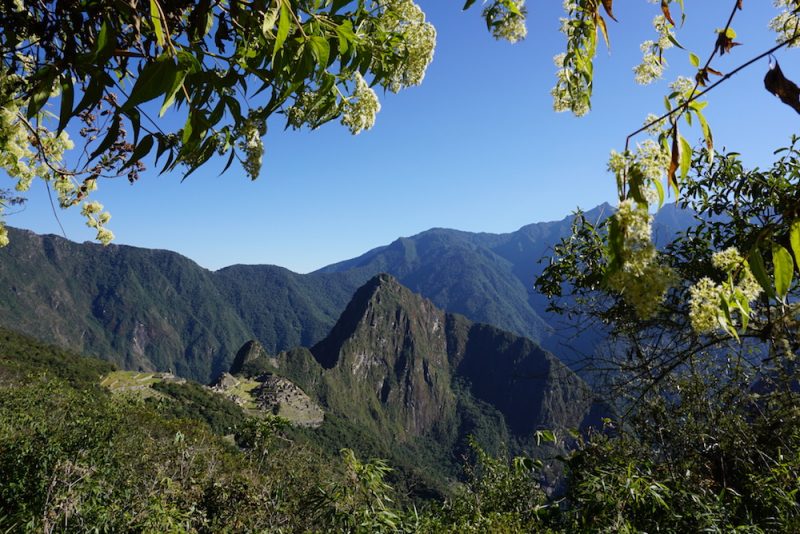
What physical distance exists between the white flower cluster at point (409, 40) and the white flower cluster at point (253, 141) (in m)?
0.59

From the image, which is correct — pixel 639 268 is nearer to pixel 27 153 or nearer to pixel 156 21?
pixel 156 21

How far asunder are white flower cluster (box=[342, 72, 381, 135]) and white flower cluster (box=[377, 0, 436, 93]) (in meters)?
0.11

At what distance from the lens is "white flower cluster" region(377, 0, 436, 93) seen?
1.88m

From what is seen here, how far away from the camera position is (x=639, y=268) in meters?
0.83

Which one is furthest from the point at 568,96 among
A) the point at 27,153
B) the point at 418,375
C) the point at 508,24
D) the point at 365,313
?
the point at 418,375

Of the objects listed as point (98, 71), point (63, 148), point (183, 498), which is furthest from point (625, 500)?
point (183, 498)

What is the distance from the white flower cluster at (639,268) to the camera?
29.7 inches

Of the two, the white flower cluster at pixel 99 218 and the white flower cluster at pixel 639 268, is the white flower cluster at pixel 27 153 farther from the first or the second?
the white flower cluster at pixel 639 268

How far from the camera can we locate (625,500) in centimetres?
276

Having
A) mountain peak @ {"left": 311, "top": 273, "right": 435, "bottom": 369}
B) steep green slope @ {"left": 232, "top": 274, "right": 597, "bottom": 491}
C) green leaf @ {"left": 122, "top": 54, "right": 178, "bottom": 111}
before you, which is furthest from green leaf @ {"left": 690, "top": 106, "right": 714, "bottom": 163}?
mountain peak @ {"left": 311, "top": 273, "right": 435, "bottom": 369}

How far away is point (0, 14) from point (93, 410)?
17702 mm

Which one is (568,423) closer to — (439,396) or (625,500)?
(439,396)

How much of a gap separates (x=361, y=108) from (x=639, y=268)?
1.44 m

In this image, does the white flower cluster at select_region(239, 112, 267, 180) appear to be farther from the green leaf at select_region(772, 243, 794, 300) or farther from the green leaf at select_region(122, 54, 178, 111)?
the green leaf at select_region(772, 243, 794, 300)
